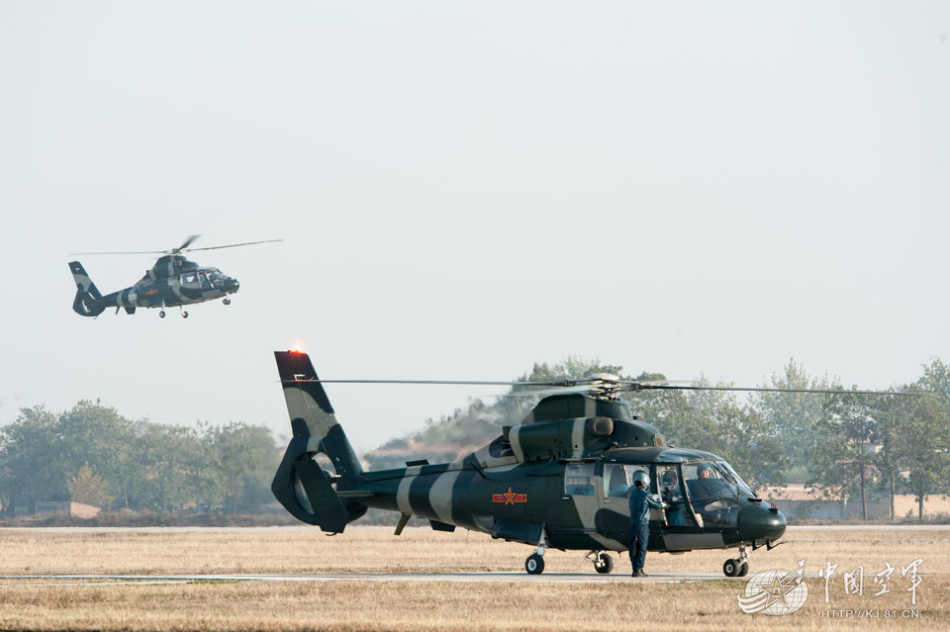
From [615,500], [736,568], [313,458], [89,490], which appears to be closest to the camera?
[736,568]

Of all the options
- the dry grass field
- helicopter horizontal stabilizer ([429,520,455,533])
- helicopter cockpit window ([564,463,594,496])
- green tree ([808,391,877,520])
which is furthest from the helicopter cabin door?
green tree ([808,391,877,520])

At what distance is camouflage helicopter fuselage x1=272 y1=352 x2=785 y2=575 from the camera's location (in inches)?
1018

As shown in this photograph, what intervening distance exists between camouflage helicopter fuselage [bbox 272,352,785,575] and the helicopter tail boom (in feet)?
0.08

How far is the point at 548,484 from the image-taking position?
27.6 meters

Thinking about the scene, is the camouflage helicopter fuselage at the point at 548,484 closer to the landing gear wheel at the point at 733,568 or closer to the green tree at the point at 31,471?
the landing gear wheel at the point at 733,568

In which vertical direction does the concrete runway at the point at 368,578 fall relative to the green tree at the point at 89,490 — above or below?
above

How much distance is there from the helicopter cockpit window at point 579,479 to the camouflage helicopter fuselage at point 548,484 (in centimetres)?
2

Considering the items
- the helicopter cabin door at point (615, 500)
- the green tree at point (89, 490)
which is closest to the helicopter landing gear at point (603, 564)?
the helicopter cabin door at point (615, 500)

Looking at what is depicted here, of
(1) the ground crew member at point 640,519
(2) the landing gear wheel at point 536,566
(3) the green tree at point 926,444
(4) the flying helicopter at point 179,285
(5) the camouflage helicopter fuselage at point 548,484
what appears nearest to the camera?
(1) the ground crew member at point 640,519

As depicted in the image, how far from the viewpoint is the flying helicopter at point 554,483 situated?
2586 cm

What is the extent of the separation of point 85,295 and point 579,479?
5390 cm

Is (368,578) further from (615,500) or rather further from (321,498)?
(615,500)

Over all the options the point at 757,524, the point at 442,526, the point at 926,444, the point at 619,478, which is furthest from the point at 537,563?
the point at 926,444

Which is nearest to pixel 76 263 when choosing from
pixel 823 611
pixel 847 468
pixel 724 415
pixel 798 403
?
pixel 724 415
